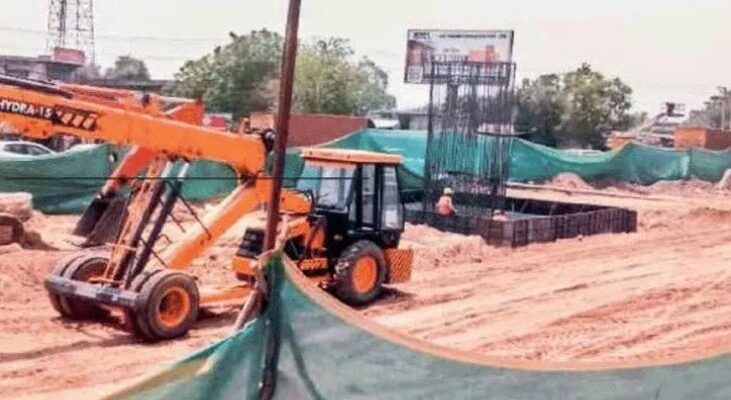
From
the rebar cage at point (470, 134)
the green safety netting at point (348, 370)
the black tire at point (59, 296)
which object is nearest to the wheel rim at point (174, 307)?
the black tire at point (59, 296)

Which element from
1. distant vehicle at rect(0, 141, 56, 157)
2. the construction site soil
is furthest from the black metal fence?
distant vehicle at rect(0, 141, 56, 157)

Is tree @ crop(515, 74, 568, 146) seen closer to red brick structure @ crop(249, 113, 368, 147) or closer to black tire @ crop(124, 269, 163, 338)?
red brick structure @ crop(249, 113, 368, 147)

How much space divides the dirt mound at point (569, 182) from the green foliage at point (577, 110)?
21679 millimetres

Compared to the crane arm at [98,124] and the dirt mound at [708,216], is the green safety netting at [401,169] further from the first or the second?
the dirt mound at [708,216]

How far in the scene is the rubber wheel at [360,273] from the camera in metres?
13.1

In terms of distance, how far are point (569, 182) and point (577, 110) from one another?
2542cm

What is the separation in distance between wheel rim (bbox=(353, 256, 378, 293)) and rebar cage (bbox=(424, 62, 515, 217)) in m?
9.15

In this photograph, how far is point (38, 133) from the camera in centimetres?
1052

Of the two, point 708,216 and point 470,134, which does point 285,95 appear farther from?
point 708,216

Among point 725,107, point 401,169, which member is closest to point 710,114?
point 725,107

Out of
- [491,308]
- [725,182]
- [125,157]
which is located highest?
[125,157]

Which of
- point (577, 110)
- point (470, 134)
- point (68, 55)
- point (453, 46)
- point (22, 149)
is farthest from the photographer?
point (68, 55)

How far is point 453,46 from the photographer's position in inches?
1650

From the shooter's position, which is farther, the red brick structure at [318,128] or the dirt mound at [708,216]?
the red brick structure at [318,128]
